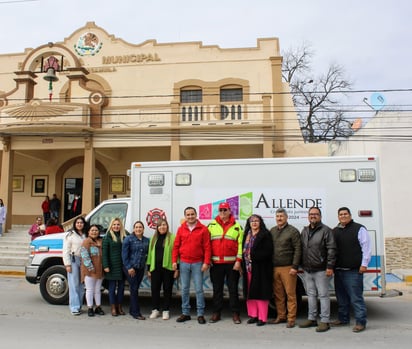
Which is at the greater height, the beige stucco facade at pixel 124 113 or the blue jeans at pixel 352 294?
the beige stucco facade at pixel 124 113

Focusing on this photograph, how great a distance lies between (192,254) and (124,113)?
11411mm

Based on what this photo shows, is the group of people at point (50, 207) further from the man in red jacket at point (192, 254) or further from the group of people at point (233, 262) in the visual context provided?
the man in red jacket at point (192, 254)

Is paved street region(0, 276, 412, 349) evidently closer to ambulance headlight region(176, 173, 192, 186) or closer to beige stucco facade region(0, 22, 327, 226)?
ambulance headlight region(176, 173, 192, 186)

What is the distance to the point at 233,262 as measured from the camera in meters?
6.51

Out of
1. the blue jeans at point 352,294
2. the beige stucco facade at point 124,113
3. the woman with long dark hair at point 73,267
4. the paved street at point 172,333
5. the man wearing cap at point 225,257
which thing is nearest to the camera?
the paved street at point 172,333

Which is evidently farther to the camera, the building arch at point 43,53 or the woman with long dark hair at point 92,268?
the building arch at point 43,53

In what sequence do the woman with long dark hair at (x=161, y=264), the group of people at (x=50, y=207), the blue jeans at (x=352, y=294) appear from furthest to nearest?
the group of people at (x=50, y=207)
the woman with long dark hair at (x=161, y=264)
the blue jeans at (x=352, y=294)

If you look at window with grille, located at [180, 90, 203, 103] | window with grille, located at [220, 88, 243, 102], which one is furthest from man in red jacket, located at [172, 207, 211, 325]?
window with grille, located at [180, 90, 203, 103]

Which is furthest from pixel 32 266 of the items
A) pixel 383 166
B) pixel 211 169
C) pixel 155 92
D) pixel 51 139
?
pixel 155 92

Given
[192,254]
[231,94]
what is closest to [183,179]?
[192,254]

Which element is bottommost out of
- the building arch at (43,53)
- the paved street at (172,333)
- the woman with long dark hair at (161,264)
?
the paved street at (172,333)

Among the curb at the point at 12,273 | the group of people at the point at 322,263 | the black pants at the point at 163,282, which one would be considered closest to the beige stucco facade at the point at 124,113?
the curb at the point at 12,273

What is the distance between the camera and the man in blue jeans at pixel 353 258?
603 cm

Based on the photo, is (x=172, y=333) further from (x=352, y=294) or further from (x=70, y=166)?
(x=70, y=166)
